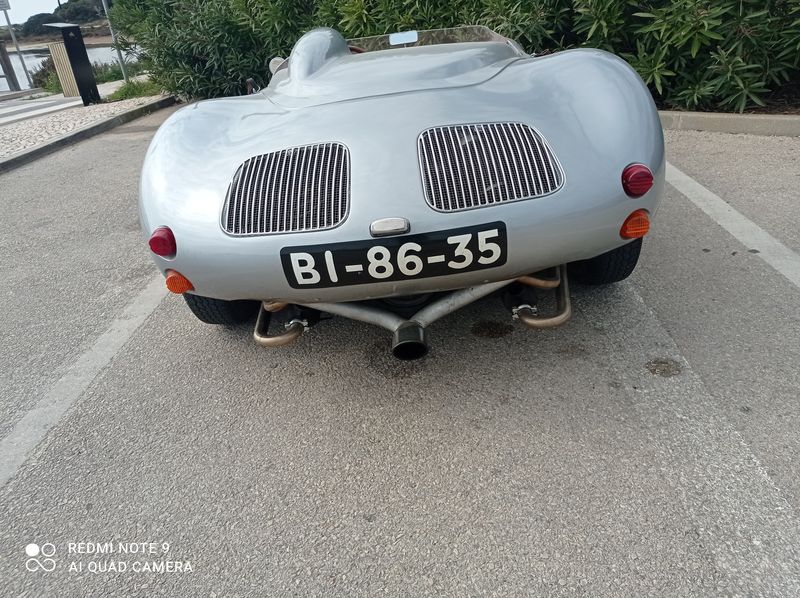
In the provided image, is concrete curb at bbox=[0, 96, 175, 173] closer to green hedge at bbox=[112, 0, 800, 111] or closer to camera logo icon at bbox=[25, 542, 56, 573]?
green hedge at bbox=[112, 0, 800, 111]

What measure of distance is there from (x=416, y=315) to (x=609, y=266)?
932 mm

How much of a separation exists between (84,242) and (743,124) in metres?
5.17

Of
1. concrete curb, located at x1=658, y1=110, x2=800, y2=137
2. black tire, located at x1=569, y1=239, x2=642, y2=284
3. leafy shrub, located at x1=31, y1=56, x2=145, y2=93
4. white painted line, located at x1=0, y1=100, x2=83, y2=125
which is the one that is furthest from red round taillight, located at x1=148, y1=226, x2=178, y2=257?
leafy shrub, located at x1=31, y1=56, x2=145, y2=93

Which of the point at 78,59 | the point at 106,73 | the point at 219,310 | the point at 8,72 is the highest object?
the point at 8,72

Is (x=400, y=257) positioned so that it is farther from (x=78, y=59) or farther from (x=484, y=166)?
(x=78, y=59)

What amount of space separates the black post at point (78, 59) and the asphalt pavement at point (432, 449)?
901 cm


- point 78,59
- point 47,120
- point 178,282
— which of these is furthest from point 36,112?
point 178,282

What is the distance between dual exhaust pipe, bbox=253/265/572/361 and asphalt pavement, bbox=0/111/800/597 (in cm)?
21

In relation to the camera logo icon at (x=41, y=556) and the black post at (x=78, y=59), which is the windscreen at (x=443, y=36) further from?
the black post at (x=78, y=59)

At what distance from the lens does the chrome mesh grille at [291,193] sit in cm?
178

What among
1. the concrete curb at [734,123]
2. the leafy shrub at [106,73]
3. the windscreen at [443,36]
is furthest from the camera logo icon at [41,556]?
the leafy shrub at [106,73]

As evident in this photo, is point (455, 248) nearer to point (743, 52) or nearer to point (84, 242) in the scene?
point (84, 242)

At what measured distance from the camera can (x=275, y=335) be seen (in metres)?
2.12

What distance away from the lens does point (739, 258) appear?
9.05 ft
